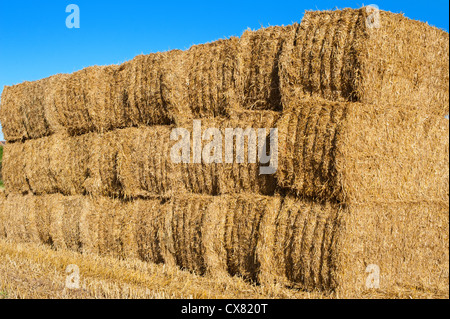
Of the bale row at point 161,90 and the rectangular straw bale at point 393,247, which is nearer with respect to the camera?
the rectangular straw bale at point 393,247

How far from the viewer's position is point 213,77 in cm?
769

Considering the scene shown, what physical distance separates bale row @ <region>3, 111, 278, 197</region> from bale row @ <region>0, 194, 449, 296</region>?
9.3 inches

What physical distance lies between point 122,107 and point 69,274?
3.08 m

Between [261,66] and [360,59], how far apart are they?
4.95ft

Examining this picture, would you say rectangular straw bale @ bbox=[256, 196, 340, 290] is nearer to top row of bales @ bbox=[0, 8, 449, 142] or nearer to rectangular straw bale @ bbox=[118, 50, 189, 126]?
top row of bales @ bbox=[0, 8, 449, 142]

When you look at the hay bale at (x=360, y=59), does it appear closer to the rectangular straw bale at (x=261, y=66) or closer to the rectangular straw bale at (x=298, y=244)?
the rectangular straw bale at (x=261, y=66)

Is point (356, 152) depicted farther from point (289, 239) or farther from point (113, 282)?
point (113, 282)

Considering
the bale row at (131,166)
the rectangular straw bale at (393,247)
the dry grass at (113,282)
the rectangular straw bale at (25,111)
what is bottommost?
the dry grass at (113,282)

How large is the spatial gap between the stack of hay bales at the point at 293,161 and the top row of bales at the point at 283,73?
2cm

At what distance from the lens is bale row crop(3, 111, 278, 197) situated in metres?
7.28

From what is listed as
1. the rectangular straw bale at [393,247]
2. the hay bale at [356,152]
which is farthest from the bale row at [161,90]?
the rectangular straw bale at [393,247]

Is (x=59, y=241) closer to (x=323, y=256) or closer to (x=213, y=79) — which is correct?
(x=213, y=79)

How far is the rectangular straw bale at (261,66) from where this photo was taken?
7102 millimetres
